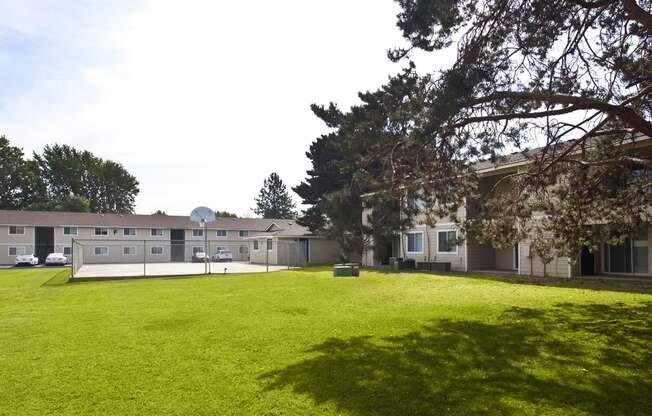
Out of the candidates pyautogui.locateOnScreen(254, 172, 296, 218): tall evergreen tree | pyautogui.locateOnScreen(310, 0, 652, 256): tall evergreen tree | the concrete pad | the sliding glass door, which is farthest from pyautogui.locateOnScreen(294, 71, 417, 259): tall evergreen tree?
pyautogui.locateOnScreen(254, 172, 296, 218): tall evergreen tree

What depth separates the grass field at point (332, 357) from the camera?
5855mm

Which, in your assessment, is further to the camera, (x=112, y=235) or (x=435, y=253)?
(x=112, y=235)

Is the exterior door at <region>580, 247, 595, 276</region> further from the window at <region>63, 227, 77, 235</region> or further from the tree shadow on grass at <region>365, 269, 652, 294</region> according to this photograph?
the window at <region>63, 227, 77, 235</region>

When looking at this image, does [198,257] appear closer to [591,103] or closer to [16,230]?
[16,230]

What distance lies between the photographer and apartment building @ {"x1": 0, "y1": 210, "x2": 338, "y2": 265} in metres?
50.9

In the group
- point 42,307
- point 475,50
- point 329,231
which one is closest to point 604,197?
point 475,50

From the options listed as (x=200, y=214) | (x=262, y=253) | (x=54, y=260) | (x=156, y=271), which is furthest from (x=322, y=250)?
(x=54, y=260)

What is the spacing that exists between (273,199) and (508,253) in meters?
87.2

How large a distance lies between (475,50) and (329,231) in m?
9.96

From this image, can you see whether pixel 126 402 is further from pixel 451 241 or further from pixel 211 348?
pixel 451 241

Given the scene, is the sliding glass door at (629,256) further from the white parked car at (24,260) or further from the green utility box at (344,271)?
the white parked car at (24,260)

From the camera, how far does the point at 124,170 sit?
80250 mm

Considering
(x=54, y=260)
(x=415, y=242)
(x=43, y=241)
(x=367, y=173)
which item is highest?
(x=367, y=173)

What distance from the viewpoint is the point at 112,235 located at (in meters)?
54.7
